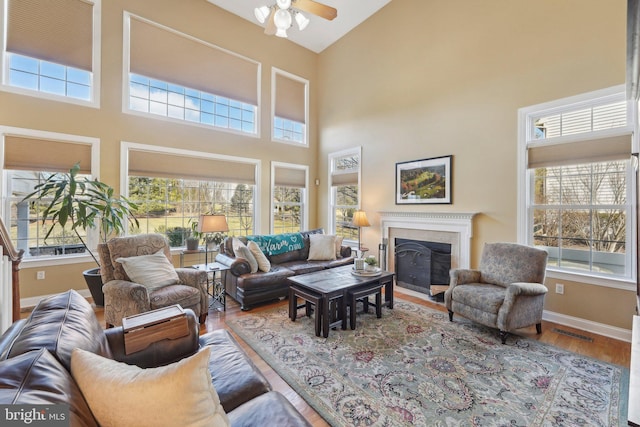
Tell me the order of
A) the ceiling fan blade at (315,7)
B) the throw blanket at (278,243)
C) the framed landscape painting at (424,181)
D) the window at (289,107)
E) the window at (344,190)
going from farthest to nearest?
the window at (289,107) → the window at (344,190) → the throw blanket at (278,243) → the framed landscape painting at (424,181) → the ceiling fan blade at (315,7)

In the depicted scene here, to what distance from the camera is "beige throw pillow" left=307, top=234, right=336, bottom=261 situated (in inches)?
188

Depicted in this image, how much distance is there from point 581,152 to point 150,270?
497cm

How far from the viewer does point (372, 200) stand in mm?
5355

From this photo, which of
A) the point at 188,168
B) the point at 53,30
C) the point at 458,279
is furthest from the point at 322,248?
the point at 53,30

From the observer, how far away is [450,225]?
4109mm

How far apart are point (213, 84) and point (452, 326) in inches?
215

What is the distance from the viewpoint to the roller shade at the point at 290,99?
6055 millimetres

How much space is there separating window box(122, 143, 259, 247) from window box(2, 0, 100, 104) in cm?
106

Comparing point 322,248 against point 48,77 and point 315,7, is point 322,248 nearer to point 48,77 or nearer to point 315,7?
point 315,7

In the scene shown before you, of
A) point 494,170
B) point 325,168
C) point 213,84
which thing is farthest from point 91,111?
point 494,170

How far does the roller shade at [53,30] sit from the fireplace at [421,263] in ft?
18.3

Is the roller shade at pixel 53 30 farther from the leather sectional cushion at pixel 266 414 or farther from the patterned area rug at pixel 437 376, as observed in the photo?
the leather sectional cushion at pixel 266 414

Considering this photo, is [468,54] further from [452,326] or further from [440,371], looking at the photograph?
[440,371]

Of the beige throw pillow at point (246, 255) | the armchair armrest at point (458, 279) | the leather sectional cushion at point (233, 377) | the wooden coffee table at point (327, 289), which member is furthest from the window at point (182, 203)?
the armchair armrest at point (458, 279)
